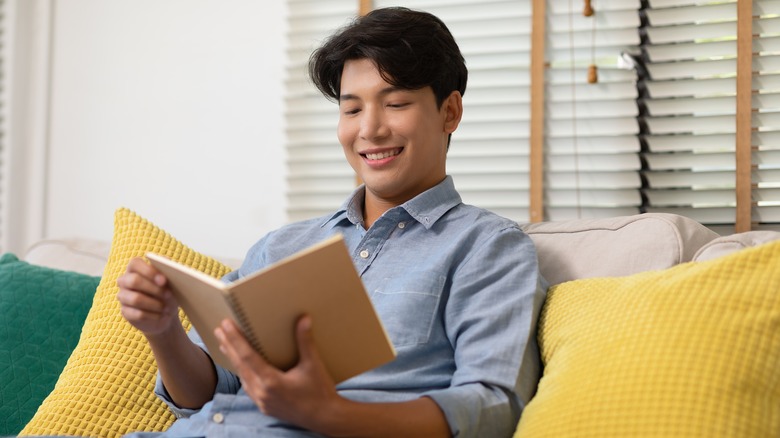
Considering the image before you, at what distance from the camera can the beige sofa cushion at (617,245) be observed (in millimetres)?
1477

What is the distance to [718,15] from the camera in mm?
2395

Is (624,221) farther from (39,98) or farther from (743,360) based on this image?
(39,98)

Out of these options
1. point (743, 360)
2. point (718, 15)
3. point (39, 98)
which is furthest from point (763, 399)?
point (39, 98)

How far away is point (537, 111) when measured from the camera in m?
2.57

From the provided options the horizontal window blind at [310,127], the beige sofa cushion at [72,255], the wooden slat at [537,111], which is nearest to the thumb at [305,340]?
the beige sofa cushion at [72,255]

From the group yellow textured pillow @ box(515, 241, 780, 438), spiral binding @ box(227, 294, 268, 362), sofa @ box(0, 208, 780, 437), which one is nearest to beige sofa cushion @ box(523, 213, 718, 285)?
sofa @ box(0, 208, 780, 437)

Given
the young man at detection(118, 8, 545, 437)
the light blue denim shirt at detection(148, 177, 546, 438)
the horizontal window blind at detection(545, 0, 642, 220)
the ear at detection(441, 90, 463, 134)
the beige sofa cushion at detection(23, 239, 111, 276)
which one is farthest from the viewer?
the horizontal window blind at detection(545, 0, 642, 220)

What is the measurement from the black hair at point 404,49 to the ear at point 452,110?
0.01 m

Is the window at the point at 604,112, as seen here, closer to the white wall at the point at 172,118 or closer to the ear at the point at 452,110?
the white wall at the point at 172,118

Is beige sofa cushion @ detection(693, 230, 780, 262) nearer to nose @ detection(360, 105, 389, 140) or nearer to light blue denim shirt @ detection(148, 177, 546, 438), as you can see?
light blue denim shirt @ detection(148, 177, 546, 438)

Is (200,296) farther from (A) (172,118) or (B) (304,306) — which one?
(A) (172,118)

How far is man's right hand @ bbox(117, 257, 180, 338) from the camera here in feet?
3.94

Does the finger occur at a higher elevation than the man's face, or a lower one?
lower

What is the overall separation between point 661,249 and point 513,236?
251 millimetres
